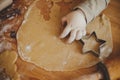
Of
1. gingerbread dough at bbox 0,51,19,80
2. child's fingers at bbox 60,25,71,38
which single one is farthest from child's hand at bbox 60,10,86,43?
gingerbread dough at bbox 0,51,19,80

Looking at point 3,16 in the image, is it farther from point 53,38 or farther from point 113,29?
point 113,29

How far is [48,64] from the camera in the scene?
2.06 ft

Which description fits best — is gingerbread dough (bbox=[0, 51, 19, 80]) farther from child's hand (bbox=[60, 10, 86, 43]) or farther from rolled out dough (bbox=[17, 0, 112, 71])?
child's hand (bbox=[60, 10, 86, 43])

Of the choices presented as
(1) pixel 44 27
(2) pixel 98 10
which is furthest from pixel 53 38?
(2) pixel 98 10

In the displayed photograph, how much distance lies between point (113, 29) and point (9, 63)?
0.29 metres

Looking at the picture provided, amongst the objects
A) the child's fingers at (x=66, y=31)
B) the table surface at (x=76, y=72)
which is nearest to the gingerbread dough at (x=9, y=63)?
the table surface at (x=76, y=72)

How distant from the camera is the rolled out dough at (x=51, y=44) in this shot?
24.9 inches

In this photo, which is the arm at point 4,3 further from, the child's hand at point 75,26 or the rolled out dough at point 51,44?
the child's hand at point 75,26

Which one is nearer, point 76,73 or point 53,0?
point 76,73

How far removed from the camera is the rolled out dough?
63cm

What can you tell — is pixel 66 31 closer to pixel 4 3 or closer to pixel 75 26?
pixel 75 26

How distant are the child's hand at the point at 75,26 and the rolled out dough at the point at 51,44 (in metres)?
0.02

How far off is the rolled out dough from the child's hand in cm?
2

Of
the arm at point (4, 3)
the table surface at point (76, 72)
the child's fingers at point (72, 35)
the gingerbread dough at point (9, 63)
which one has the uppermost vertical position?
the arm at point (4, 3)
